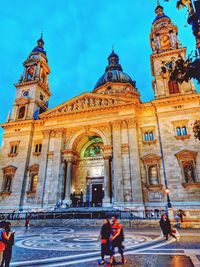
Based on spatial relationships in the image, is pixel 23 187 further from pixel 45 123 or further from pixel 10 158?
pixel 45 123

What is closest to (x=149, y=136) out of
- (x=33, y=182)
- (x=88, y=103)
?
(x=88, y=103)

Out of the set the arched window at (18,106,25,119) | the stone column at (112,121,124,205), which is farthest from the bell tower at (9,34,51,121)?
the stone column at (112,121,124,205)

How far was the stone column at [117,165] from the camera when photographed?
72.6 feet

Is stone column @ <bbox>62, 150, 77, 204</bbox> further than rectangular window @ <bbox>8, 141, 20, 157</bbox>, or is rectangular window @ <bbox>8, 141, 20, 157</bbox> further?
rectangular window @ <bbox>8, 141, 20, 157</bbox>

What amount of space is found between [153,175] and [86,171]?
9945 millimetres

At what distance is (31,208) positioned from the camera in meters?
24.8

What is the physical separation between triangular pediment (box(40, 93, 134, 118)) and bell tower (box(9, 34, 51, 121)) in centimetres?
→ 488

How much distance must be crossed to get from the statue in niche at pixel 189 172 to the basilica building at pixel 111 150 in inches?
4.0

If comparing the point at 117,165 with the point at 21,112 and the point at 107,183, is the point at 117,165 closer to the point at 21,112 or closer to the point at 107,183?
the point at 107,183

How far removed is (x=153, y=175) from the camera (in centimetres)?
2338

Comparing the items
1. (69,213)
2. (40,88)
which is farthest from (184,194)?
(40,88)

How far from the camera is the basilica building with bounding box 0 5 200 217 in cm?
2219

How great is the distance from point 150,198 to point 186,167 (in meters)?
→ 5.42

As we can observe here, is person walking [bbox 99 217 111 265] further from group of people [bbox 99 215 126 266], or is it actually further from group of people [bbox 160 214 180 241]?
group of people [bbox 160 214 180 241]
